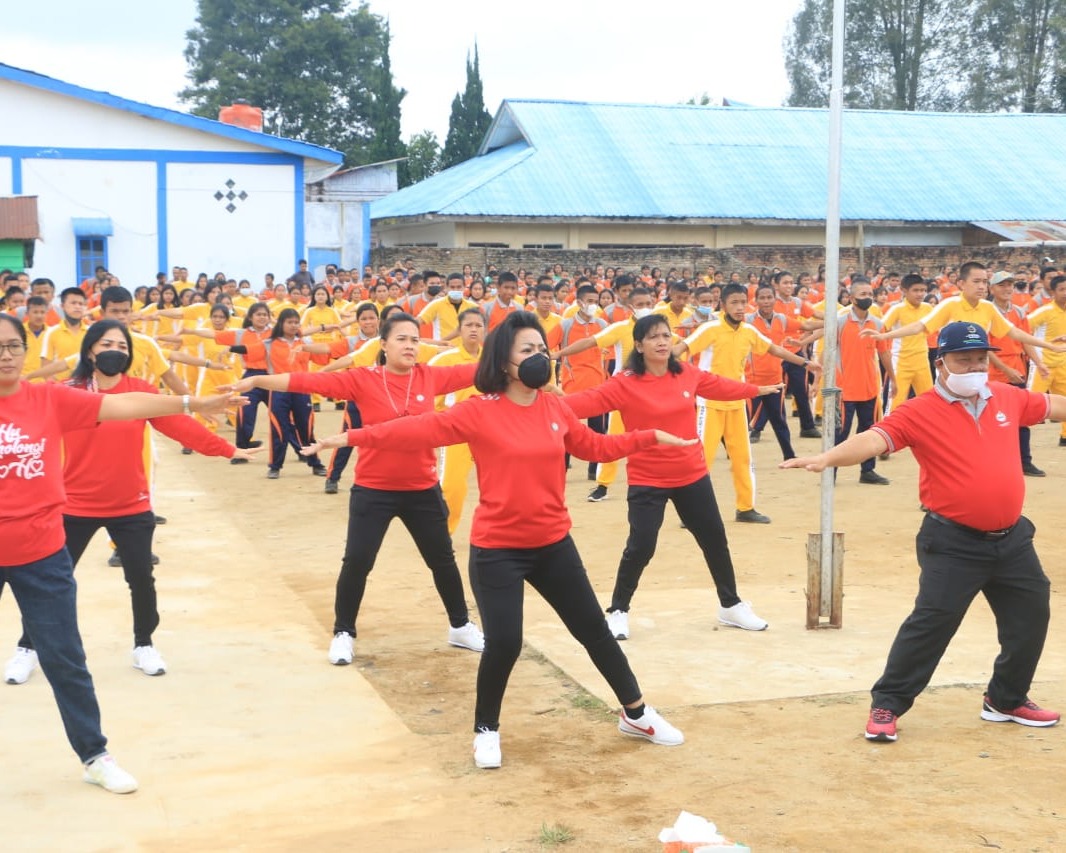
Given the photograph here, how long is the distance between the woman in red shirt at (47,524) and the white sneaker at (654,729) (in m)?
2.06

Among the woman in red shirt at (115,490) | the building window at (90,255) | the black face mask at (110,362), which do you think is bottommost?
the woman in red shirt at (115,490)

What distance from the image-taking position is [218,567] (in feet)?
32.2

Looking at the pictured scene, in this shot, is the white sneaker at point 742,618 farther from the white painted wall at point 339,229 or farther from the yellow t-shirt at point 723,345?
the white painted wall at point 339,229

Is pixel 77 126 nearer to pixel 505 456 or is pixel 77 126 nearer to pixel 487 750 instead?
pixel 505 456

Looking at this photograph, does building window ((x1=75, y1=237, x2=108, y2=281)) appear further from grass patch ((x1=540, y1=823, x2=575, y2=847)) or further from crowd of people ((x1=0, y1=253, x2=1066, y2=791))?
grass patch ((x1=540, y1=823, x2=575, y2=847))

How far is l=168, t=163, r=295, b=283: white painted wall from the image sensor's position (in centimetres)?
3108

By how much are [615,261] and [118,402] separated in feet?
92.7

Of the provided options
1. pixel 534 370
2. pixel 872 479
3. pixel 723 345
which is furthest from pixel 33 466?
pixel 872 479

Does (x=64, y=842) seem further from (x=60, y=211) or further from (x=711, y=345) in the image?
(x=60, y=211)

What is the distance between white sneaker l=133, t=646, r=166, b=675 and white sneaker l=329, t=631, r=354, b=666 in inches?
33.6

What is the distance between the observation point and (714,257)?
33969 millimetres

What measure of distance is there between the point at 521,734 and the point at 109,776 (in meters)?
1.75

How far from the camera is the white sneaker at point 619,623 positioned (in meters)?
7.71

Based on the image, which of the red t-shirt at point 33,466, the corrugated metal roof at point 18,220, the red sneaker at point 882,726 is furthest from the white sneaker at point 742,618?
the corrugated metal roof at point 18,220
